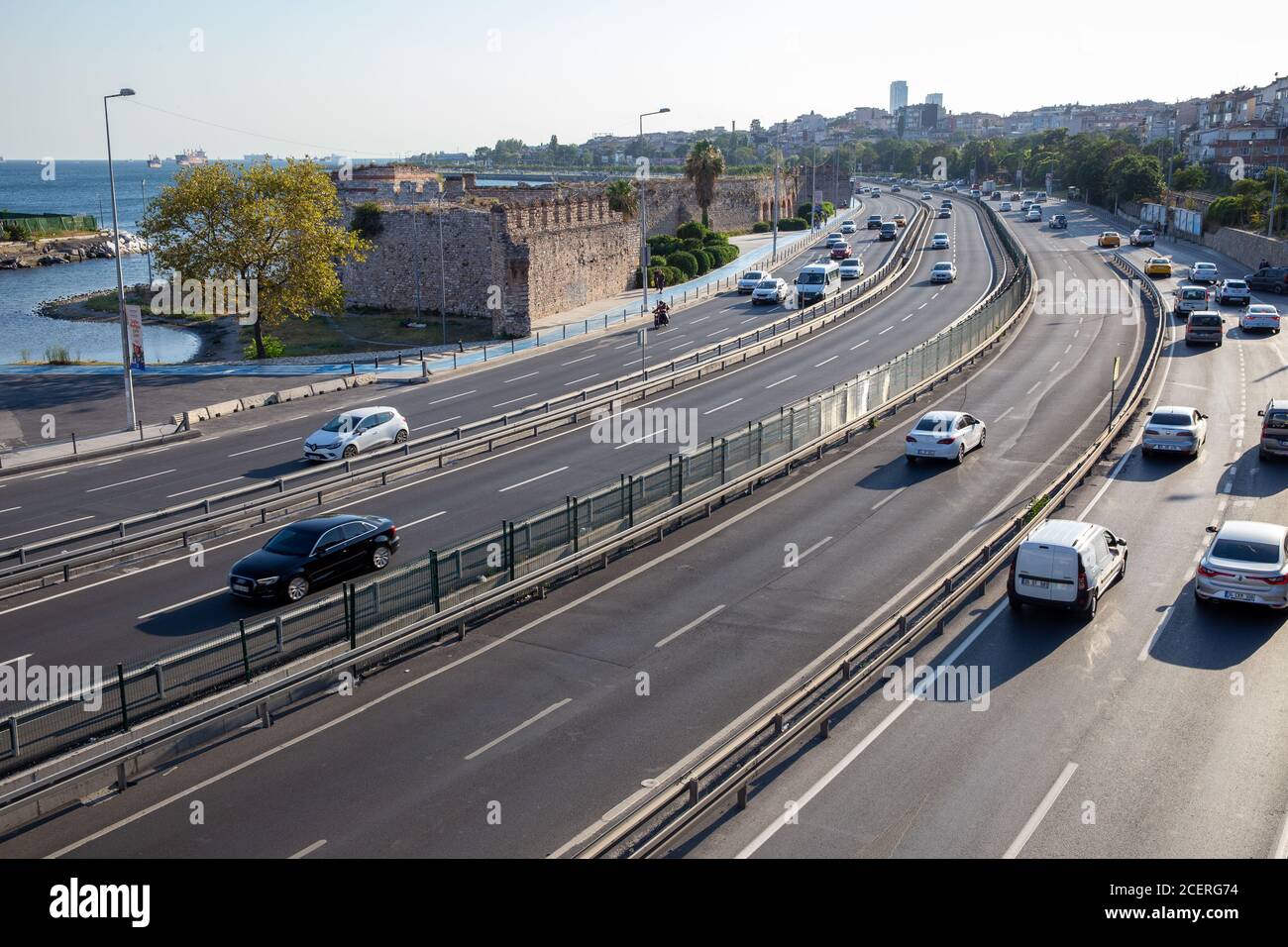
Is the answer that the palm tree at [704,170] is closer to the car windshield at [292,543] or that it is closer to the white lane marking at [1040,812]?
the car windshield at [292,543]

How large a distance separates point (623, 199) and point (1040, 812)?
67482mm

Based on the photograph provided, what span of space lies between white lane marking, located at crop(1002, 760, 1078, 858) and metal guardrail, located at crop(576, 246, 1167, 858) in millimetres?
3219

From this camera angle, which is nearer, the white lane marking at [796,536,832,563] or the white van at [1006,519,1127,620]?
the white van at [1006,519,1127,620]

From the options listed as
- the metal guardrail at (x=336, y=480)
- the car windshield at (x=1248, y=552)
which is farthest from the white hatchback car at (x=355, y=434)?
the car windshield at (x=1248, y=552)

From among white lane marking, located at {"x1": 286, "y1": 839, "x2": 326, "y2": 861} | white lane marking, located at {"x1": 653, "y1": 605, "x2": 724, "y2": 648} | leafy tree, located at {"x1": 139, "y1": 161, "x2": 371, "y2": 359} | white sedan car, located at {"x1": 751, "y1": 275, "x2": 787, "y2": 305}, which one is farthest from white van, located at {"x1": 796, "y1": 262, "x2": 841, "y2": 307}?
white lane marking, located at {"x1": 286, "y1": 839, "x2": 326, "y2": 861}

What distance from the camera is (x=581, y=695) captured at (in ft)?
57.6

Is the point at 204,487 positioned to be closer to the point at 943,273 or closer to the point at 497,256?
the point at 497,256

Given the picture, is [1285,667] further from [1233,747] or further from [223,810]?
[223,810]

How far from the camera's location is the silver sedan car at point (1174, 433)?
31953 mm

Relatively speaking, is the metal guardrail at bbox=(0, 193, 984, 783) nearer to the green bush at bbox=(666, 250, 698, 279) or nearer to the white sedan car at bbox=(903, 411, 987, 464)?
the white sedan car at bbox=(903, 411, 987, 464)

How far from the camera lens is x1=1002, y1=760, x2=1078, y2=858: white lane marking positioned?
1307 centimetres

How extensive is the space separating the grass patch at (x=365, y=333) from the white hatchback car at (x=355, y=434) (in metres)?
21.8

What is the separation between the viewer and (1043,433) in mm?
35750

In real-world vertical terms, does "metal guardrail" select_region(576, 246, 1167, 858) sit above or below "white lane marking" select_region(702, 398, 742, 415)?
below
